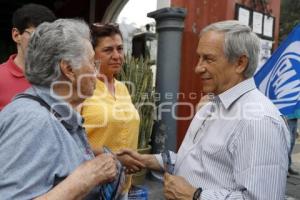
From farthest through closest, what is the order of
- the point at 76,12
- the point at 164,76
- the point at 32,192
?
the point at 76,12 < the point at 164,76 < the point at 32,192

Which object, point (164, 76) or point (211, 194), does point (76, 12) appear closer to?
point (164, 76)

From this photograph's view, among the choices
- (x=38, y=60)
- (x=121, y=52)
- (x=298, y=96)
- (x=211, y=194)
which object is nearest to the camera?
(x=38, y=60)

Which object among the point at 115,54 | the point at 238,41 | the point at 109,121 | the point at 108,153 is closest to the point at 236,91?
the point at 238,41

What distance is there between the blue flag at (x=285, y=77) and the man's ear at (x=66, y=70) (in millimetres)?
2430

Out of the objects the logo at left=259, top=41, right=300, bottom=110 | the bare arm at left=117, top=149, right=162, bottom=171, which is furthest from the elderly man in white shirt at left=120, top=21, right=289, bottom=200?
the logo at left=259, top=41, right=300, bottom=110

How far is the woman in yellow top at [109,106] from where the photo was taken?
2473 mm

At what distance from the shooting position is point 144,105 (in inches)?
183

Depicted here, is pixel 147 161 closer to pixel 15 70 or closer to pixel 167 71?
pixel 15 70

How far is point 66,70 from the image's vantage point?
157 centimetres

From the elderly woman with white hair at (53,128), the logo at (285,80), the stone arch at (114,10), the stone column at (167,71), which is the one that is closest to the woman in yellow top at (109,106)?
the elderly woman with white hair at (53,128)

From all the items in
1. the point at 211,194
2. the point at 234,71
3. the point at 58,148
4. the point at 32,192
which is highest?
the point at 234,71

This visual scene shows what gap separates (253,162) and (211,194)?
9.6 inches

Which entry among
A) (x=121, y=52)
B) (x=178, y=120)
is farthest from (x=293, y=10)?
(x=121, y=52)

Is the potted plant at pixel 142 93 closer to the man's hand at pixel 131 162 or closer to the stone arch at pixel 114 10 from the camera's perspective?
the man's hand at pixel 131 162
